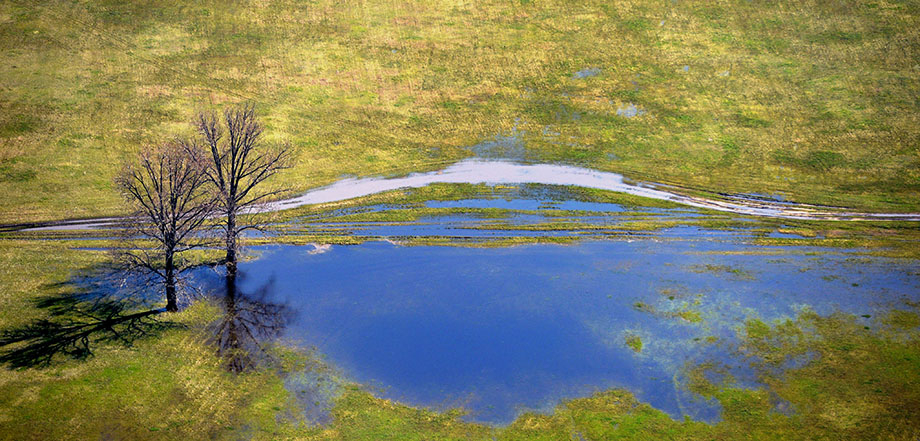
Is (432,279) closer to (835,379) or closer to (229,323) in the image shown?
(229,323)

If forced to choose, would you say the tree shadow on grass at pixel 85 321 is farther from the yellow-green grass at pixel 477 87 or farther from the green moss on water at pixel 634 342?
the green moss on water at pixel 634 342

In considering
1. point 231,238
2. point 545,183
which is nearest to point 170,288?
point 231,238

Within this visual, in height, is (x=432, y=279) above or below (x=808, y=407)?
above

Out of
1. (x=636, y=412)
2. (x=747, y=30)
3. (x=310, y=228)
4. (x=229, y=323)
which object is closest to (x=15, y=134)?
(x=310, y=228)

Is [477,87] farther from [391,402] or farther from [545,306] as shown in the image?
[391,402]

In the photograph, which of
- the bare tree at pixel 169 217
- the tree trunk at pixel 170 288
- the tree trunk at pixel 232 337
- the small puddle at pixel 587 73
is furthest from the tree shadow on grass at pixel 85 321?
the small puddle at pixel 587 73

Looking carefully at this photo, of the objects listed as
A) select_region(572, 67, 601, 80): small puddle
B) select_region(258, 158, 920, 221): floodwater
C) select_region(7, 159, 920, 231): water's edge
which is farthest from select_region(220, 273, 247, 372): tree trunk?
select_region(572, 67, 601, 80): small puddle
